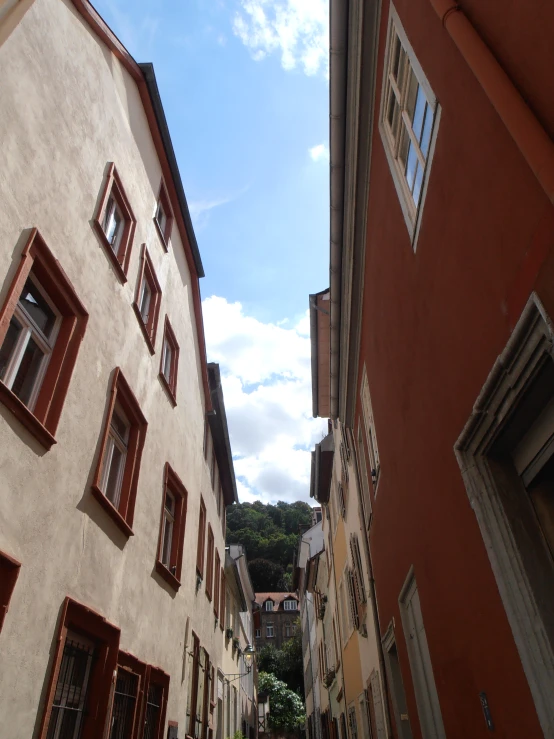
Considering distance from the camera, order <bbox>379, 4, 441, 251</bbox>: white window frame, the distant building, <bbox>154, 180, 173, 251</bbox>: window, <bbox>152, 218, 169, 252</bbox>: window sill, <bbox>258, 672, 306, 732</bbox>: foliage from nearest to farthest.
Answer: <bbox>379, 4, 441, 251</bbox>: white window frame, <bbox>152, 218, 169, 252</bbox>: window sill, <bbox>154, 180, 173, 251</bbox>: window, <bbox>258, 672, 306, 732</bbox>: foliage, the distant building

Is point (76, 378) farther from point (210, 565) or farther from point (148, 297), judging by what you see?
point (210, 565)

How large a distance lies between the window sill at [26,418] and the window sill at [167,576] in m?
3.88

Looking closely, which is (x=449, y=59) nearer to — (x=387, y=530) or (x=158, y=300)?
(x=387, y=530)

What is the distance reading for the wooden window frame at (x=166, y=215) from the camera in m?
10.1

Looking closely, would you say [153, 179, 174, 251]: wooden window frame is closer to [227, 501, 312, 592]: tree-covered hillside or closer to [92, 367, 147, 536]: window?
[92, 367, 147, 536]: window

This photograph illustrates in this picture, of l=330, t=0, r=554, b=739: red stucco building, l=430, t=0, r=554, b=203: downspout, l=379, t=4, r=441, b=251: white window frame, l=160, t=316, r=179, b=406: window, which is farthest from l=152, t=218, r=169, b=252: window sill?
l=430, t=0, r=554, b=203: downspout

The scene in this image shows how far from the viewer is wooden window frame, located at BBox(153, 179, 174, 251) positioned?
1011 centimetres

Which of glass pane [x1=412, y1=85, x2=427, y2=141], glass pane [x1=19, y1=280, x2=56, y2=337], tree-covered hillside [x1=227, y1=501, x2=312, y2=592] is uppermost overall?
tree-covered hillside [x1=227, y1=501, x2=312, y2=592]

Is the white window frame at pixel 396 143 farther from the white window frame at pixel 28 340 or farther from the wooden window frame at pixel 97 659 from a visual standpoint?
the wooden window frame at pixel 97 659

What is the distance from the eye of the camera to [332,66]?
21.1ft

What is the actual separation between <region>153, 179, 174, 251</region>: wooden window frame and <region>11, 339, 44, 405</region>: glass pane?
542 cm

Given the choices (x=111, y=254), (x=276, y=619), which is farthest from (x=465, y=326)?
(x=276, y=619)

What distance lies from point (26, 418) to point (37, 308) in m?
1.37

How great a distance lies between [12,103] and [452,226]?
391 cm
